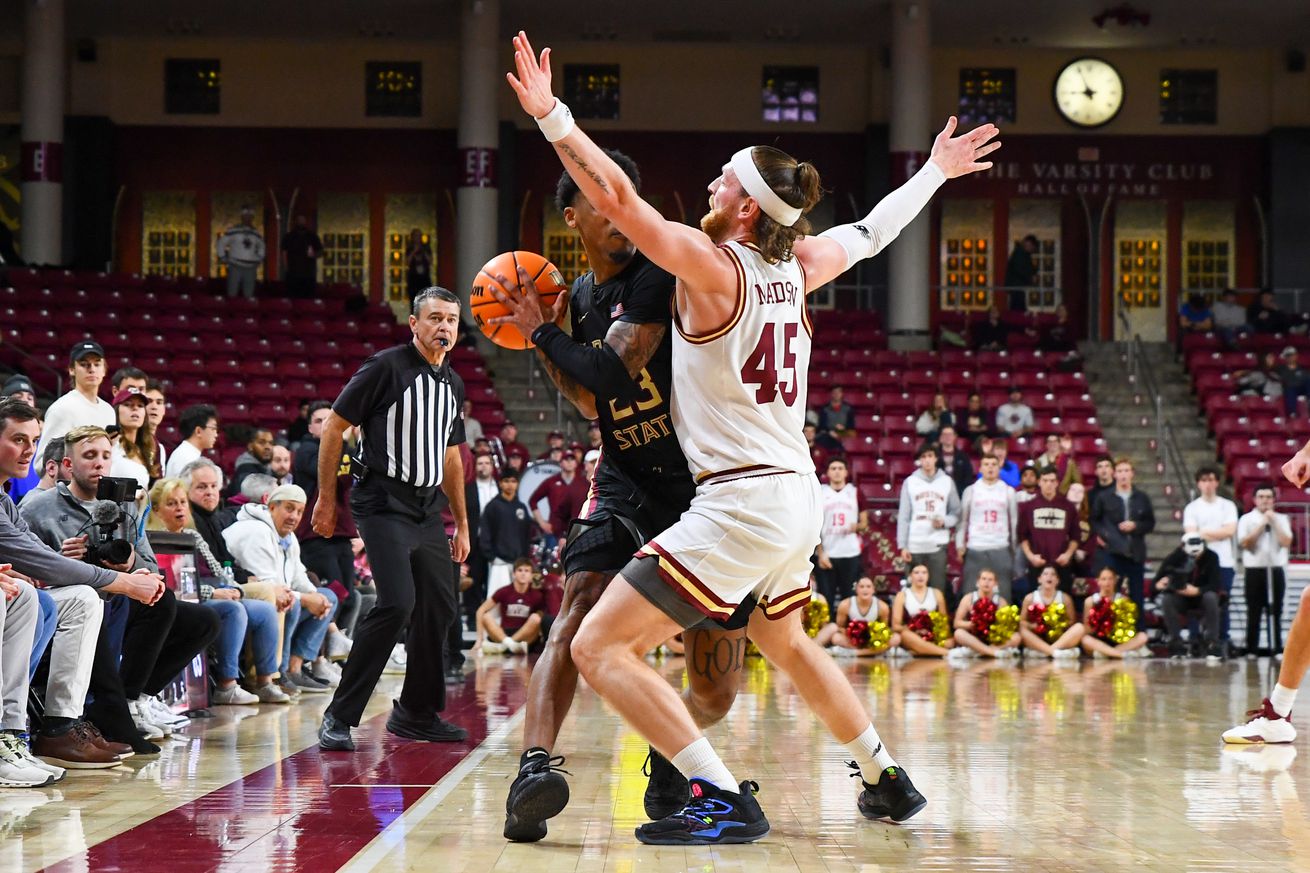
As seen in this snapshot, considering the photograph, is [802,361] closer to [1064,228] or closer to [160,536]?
[160,536]

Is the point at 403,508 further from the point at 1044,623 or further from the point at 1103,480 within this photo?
the point at 1103,480

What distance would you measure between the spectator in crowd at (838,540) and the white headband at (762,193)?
973cm

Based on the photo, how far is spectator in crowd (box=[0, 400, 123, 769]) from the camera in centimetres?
560

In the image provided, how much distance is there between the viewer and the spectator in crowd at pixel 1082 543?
14070 millimetres

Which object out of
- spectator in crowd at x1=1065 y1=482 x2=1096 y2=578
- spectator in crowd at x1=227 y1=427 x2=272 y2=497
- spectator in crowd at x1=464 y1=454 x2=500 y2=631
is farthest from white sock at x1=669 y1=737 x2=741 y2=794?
spectator in crowd at x1=1065 y1=482 x2=1096 y2=578

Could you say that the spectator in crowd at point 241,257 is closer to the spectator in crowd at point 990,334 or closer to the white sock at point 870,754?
the spectator in crowd at point 990,334

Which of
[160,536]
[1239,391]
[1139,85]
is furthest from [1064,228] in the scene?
[160,536]

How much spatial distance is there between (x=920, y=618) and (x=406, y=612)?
804 centimetres

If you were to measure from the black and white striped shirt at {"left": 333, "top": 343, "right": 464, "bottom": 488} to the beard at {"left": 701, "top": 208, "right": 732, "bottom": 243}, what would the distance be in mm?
2424

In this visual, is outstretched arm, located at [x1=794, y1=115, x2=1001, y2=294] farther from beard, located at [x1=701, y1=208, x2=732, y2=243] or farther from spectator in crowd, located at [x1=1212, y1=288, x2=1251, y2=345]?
spectator in crowd, located at [x1=1212, y1=288, x2=1251, y2=345]

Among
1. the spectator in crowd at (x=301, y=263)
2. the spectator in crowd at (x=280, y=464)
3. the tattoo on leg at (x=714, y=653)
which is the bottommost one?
the tattoo on leg at (x=714, y=653)

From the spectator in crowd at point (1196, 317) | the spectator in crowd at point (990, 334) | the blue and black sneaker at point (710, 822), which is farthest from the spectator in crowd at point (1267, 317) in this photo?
the blue and black sneaker at point (710, 822)

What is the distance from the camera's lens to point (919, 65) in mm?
22344

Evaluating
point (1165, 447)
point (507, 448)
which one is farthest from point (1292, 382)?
point (507, 448)
